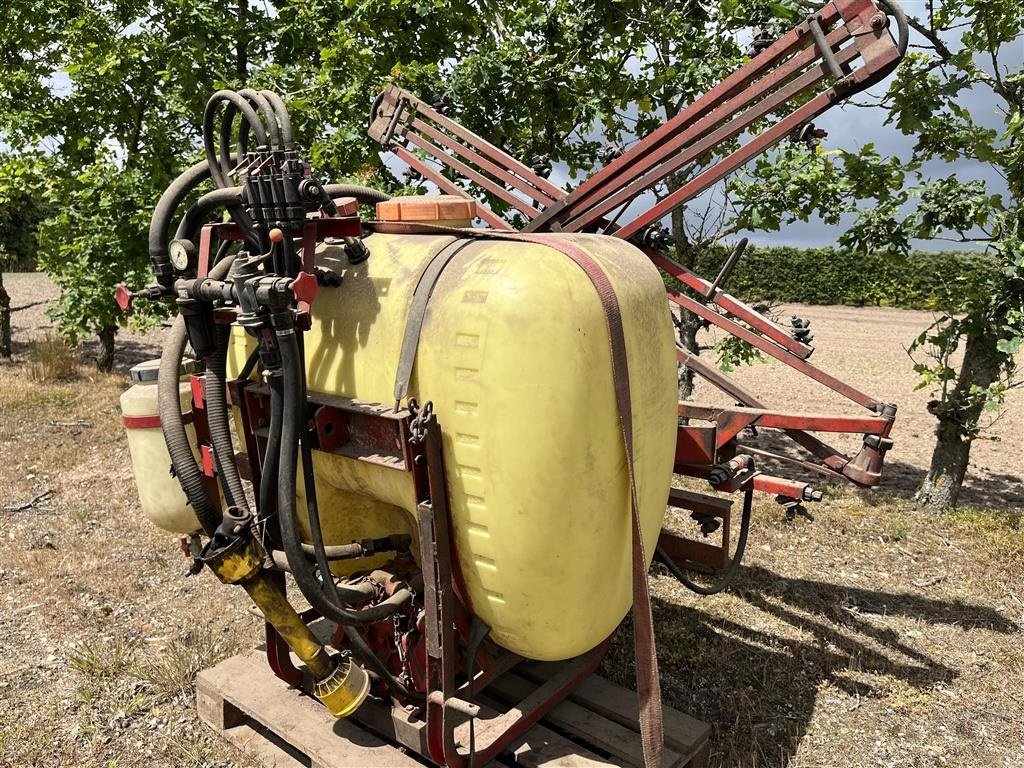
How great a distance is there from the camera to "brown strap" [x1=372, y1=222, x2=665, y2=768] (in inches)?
95.1

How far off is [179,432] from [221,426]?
5.8 inches

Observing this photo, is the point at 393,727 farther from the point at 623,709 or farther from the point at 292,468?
the point at 292,468

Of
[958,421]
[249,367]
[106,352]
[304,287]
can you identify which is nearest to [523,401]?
[304,287]

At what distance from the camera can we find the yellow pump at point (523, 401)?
2.31 metres

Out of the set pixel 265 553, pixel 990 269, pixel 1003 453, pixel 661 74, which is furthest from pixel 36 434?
pixel 1003 453

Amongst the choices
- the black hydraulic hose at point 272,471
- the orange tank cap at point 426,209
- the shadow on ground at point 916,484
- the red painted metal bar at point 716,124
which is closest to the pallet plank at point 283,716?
the black hydraulic hose at point 272,471

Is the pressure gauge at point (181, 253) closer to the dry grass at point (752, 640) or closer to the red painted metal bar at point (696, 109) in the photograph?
the red painted metal bar at point (696, 109)

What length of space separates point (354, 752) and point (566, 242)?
2100mm

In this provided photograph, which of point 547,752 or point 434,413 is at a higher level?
point 434,413

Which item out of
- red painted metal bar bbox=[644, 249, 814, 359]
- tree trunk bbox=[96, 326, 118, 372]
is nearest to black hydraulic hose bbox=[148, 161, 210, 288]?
red painted metal bar bbox=[644, 249, 814, 359]

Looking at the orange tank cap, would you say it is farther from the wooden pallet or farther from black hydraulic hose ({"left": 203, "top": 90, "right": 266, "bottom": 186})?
the wooden pallet

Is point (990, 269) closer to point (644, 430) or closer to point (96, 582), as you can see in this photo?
point (644, 430)

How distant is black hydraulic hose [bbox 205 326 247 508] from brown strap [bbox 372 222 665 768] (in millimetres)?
1126

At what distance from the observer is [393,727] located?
294 cm
